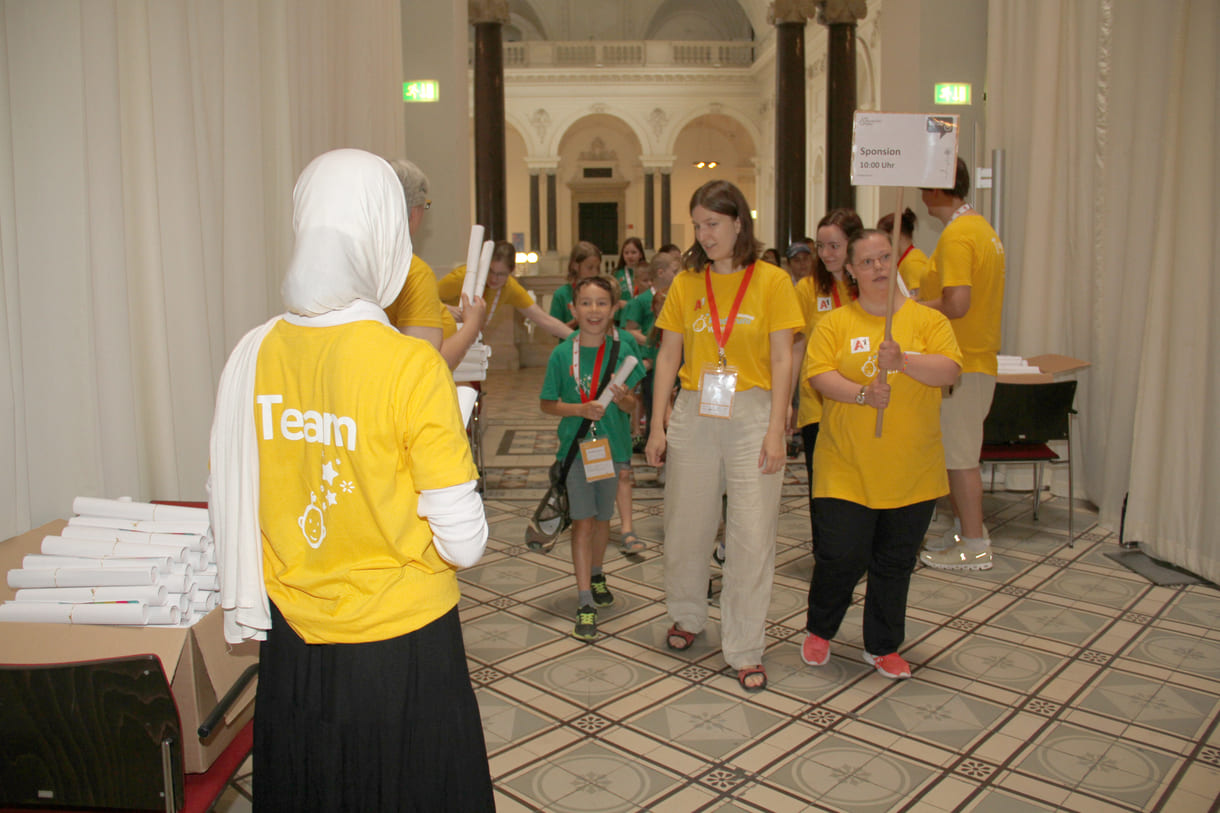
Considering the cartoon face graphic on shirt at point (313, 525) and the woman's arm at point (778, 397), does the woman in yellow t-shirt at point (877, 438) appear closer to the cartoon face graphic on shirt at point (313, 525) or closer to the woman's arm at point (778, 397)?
the woman's arm at point (778, 397)

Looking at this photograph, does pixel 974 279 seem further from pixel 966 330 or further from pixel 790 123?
pixel 790 123

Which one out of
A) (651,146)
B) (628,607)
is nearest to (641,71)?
(651,146)

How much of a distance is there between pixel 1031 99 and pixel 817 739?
16.3ft

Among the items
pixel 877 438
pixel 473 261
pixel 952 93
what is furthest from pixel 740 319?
pixel 952 93

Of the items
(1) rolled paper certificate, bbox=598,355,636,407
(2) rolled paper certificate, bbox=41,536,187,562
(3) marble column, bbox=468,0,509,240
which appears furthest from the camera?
(3) marble column, bbox=468,0,509,240

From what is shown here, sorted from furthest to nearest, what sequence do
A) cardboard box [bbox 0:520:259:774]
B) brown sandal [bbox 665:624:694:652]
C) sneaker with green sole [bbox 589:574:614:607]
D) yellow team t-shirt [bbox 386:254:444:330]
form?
sneaker with green sole [bbox 589:574:614:607], brown sandal [bbox 665:624:694:652], yellow team t-shirt [bbox 386:254:444:330], cardboard box [bbox 0:520:259:774]

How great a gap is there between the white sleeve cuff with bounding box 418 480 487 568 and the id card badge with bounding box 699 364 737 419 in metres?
1.75

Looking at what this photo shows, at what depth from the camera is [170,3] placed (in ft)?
9.59

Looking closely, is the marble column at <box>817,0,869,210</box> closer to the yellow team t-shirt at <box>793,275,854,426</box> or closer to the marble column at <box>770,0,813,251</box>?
the marble column at <box>770,0,813,251</box>

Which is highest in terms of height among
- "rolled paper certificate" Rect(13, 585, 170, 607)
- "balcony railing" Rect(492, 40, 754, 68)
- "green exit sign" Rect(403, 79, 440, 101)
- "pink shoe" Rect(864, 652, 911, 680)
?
"balcony railing" Rect(492, 40, 754, 68)

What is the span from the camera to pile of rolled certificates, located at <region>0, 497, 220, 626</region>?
2.03 metres

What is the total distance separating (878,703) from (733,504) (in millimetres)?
868

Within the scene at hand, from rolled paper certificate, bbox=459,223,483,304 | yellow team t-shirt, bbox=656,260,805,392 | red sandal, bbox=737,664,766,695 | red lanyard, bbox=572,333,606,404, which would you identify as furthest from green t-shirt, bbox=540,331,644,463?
red sandal, bbox=737,664,766,695

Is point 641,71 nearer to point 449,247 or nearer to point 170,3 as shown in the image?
point 449,247
